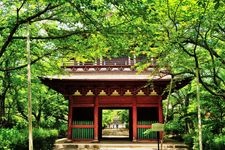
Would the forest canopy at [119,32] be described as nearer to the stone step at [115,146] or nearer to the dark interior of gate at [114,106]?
the stone step at [115,146]

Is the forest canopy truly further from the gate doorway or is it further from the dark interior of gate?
the gate doorway

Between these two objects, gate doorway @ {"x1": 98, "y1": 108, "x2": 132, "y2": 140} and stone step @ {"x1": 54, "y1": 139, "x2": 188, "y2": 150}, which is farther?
gate doorway @ {"x1": 98, "y1": 108, "x2": 132, "y2": 140}

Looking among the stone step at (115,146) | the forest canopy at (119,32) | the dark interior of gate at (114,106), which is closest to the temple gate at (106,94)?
the dark interior of gate at (114,106)

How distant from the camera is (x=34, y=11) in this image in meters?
11.3

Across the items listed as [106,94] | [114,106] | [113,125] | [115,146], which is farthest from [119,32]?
[113,125]

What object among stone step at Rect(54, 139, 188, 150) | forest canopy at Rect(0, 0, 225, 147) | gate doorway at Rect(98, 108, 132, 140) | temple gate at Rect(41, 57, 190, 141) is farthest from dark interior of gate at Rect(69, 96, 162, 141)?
forest canopy at Rect(0, 0, 225, 147)

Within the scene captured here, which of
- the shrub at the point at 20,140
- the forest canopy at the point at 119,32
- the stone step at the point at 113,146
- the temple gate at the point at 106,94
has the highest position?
the forest canopy at the point at 119,32

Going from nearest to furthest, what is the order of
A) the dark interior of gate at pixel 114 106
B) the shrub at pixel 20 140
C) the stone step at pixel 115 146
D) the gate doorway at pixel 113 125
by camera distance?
the shrub at pixel 20 140
the stone step at pixel 115 146
the dark interior of gate at pixel 114 106
the gate doorway at pixel 113 125

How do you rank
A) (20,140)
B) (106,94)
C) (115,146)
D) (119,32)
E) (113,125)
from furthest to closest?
(113,125) → (106,94) → (115,146) → (20,140) → (119,32)

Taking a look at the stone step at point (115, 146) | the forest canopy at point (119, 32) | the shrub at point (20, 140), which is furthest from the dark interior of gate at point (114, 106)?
the forest canopy at point (119, 32)

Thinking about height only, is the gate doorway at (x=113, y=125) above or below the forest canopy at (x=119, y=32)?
below

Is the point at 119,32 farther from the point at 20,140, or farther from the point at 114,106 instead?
the point at 114,106

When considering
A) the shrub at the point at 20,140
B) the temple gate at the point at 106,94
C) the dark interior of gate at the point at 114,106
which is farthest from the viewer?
the dark interior of gate at the point at 114,106

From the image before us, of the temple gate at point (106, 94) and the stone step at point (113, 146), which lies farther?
the temple gate at point (106, 94)
